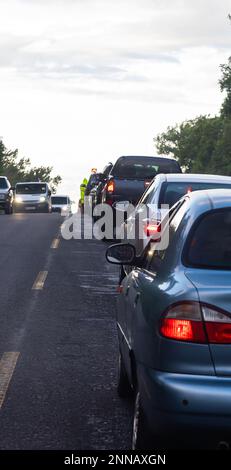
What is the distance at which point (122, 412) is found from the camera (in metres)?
6.87

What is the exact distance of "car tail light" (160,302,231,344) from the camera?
4.62 m

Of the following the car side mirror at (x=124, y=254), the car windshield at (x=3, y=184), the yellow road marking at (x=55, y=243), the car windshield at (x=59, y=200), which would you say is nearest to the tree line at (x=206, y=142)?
the car windshield at (x=59, y=200)

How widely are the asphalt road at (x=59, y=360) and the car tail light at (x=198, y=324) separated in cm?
151

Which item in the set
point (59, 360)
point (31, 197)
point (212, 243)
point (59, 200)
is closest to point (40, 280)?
point (59, 360)

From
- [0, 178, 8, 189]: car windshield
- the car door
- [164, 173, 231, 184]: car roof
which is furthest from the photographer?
[0, 178, 8, 189]: car windshield

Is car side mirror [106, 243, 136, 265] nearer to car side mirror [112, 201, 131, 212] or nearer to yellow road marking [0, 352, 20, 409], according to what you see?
yellow road marking [0, 352, 20, 409]

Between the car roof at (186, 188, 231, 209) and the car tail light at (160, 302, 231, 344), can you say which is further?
the car roof at (186, 188, 231, 209)

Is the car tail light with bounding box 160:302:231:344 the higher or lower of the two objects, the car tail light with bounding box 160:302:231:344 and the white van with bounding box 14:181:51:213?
the higher

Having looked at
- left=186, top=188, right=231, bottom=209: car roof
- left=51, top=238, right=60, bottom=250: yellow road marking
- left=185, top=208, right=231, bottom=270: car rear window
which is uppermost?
left=186, top=188, right=231, bottom=209: car roof

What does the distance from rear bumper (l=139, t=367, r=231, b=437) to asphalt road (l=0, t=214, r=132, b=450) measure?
4.52ft

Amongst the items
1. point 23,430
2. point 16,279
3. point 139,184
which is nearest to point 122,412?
point 23,430

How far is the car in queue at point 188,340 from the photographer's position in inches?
179

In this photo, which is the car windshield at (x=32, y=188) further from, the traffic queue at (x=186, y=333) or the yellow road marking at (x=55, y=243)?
the traffic queue at (x=186, y=333)

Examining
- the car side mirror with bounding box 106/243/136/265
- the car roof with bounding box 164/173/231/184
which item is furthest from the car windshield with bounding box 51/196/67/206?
the car side mirror with bounding box 106/243/136/265
